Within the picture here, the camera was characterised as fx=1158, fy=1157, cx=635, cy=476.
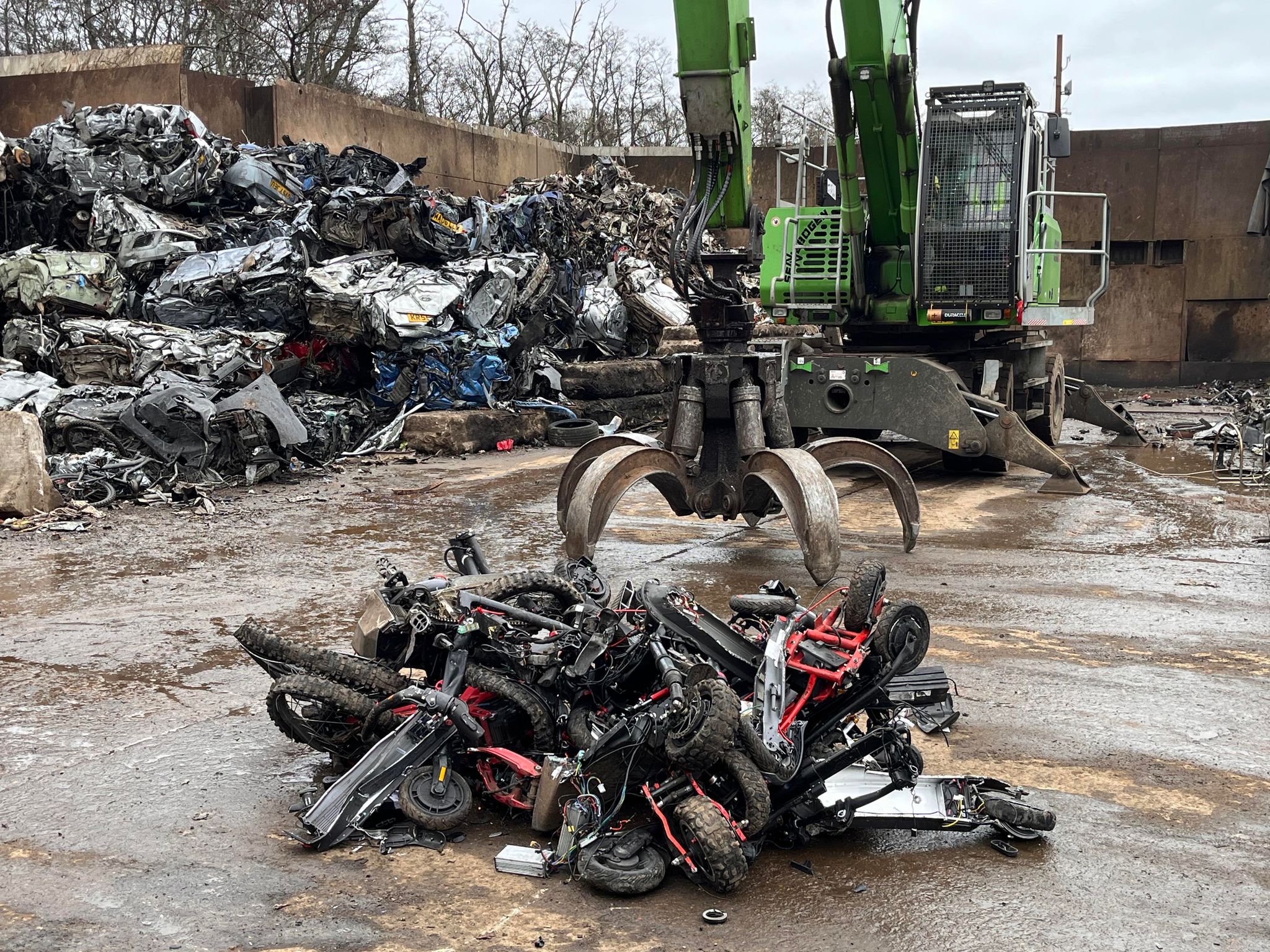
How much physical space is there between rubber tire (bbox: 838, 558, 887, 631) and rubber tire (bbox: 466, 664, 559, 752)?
43.1 inches

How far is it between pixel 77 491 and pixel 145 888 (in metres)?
6.51

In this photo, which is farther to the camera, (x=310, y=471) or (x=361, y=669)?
(x=310, y=471)

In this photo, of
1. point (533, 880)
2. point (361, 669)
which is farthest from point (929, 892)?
point (361, 669)

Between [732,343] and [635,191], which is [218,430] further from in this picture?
[635,191]

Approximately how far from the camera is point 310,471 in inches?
418

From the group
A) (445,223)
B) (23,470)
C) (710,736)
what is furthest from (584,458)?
(445,223)

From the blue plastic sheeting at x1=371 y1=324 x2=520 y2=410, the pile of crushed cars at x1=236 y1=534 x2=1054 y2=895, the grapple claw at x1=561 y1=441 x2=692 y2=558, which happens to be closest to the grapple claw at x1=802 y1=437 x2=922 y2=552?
the grapple claw at x1=561 y1=441 x2=692 y2=558

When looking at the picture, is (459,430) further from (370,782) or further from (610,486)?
(370,782)

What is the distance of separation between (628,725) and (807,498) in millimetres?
3045

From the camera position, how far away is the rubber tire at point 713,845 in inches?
121

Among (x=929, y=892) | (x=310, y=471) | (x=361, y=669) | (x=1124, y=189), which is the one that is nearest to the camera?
(x=929, y=892)

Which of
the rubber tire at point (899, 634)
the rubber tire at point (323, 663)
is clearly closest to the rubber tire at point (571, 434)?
the rubber tire at point (323, 663)

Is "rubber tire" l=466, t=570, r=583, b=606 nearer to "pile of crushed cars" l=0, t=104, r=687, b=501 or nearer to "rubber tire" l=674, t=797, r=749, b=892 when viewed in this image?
"rubber tire" l=674, t=797, r=749, b=892

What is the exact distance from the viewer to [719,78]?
22.7 ft
